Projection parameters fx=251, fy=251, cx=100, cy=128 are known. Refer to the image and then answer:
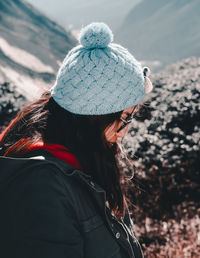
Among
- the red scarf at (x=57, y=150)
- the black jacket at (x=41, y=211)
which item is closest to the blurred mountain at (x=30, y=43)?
the red scarf at (x=57, y=150)

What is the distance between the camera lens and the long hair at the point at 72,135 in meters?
1.17

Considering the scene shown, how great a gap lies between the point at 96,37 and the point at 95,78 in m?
0.20

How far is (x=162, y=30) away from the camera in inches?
3536

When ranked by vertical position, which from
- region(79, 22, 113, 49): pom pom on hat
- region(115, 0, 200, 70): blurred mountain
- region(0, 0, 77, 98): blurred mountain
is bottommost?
region(79, 22, 113, 49): pom pom on hat

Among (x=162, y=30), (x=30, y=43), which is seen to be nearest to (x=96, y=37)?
(x=30, y=43)

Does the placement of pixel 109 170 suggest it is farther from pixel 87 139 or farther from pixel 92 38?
pixel 92 38

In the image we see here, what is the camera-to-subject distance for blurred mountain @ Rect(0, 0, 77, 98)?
36.0 ft

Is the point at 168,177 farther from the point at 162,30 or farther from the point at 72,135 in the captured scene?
the point at 162,30

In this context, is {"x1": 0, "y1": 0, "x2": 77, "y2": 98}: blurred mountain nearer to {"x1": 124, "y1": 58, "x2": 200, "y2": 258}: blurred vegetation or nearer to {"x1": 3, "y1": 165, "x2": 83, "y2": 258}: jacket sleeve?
{"x1": 124, "y1": 58, "x2": 200, "y2": 258}: blurred vegetation

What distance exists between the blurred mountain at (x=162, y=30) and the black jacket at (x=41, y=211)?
7819 centimetres

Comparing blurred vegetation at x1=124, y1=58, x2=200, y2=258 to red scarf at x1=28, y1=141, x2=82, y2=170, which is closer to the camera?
red scarf at x1=28, y1=141, x2=82, y2=170

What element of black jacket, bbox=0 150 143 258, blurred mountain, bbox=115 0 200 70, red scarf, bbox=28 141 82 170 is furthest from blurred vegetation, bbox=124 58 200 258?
blurred mountain, bbox=115 0 200 70

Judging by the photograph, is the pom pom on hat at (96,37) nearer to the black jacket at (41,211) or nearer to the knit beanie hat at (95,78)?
the knit beanie hat at (95,78)

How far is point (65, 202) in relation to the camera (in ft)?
3.09
